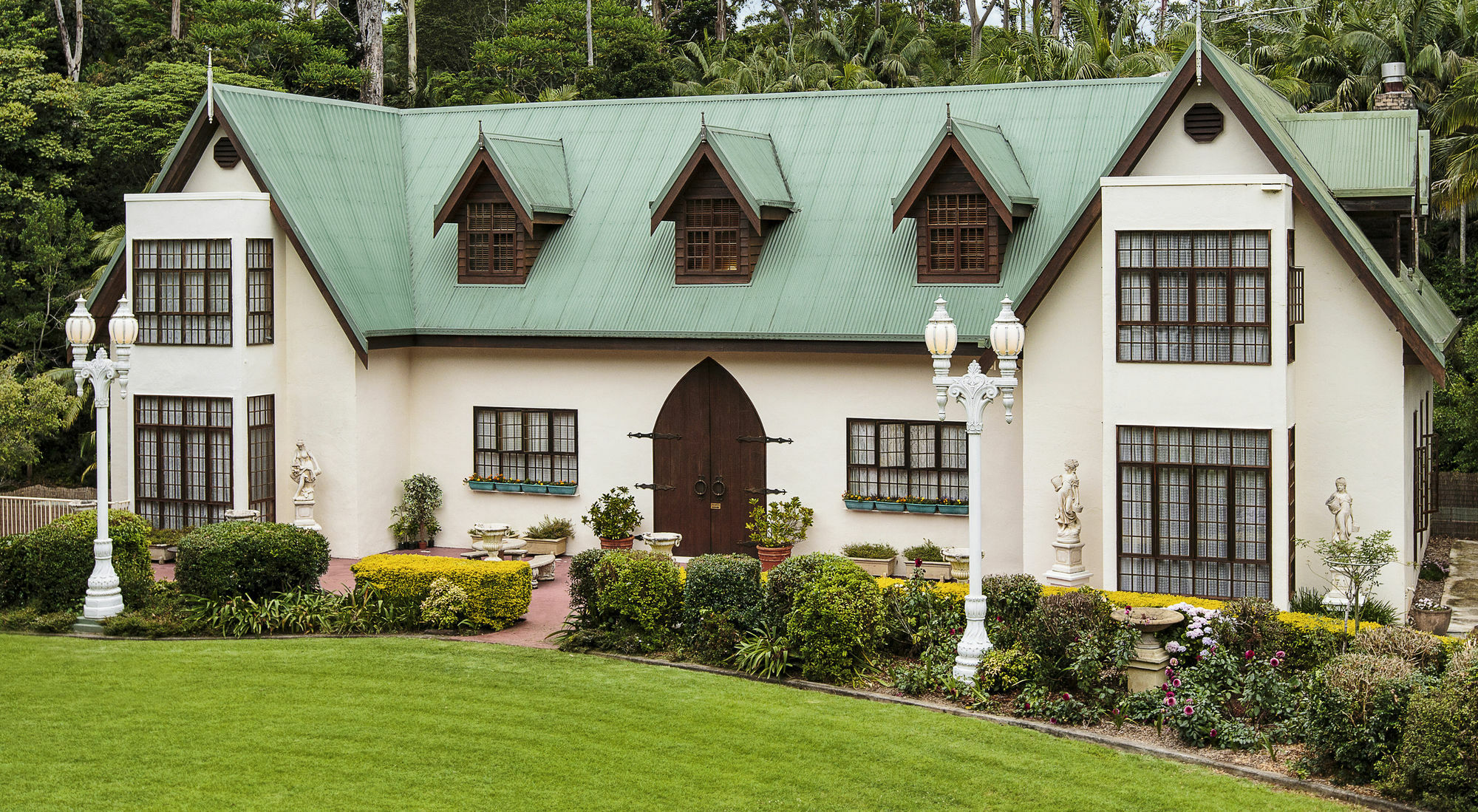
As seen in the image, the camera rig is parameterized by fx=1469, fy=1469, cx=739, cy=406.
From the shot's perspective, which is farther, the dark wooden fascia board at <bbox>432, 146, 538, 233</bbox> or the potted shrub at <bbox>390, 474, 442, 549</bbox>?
the potted shrub at <bbox>390, 474, 442, 549</bbox>

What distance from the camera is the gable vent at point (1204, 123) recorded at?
1977cm

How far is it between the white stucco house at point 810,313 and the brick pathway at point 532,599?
2.52 ft

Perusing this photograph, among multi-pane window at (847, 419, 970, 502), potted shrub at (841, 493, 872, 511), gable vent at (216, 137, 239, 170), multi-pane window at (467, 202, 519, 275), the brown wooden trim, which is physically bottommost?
potted shrub at (841, 493, 872, 511)

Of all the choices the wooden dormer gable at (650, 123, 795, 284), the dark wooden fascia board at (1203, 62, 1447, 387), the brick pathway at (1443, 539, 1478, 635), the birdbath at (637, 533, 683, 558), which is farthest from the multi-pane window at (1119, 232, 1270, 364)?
the birdbath at (637, 533, 683, 558)

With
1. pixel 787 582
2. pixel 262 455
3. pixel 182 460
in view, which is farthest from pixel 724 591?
pixel 182 460

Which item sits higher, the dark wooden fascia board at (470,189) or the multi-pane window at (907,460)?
the dark wooden fascia board at (470,189)

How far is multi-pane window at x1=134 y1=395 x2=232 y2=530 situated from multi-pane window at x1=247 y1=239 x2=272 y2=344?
4.21 ft

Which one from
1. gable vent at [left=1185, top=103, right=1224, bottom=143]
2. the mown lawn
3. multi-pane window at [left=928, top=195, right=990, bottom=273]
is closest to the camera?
the mown lawn

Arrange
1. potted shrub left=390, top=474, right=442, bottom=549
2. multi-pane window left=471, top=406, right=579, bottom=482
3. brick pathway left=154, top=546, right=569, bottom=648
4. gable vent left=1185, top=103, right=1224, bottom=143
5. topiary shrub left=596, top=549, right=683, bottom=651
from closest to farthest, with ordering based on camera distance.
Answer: topiary shrub left=596, top=549, right=683, bottom=651, brick pathway left=154, top=546, right=569, bottom=648, gable vent left=1185, top=103, right=1224, bottom=143, multi-pane window left=471, top=406, right=579, bottom=482, potted shrub left=390, top=474, right=442, bottom=549

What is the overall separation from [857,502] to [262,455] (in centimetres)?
1021

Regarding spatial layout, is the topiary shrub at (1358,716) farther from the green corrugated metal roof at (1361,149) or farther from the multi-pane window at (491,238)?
the multi-pane window at (491,238)

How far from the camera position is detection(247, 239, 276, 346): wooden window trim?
24.7 m

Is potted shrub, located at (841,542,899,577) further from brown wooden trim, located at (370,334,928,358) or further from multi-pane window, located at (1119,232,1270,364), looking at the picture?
multi-pane window, located at (1119,232,1270,364)

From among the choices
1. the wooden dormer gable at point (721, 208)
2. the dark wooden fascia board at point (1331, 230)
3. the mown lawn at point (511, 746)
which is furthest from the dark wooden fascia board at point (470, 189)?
the dark wooden fascia board at point (1331, 230)
